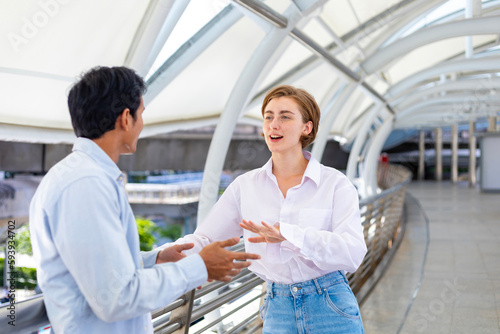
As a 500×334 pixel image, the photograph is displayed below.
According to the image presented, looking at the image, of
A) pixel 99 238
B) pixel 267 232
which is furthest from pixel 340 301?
pixel 99 238

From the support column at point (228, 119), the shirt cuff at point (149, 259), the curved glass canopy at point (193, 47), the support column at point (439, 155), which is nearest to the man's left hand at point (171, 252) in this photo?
the shirt cuff at point (149, 259)

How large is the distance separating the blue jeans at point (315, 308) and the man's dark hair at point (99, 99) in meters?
1.08

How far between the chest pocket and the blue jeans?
0.23 metres

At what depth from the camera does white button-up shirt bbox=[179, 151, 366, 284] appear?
6.73 feet

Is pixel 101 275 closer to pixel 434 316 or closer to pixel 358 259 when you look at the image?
pixel 358 259

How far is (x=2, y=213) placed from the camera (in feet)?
50.9

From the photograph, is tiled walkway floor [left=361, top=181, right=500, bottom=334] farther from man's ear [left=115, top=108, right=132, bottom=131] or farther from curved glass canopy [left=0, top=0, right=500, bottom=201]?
man's ear [left=115, top=108, right=132, bottom=131]

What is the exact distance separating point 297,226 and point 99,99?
3.00 ft

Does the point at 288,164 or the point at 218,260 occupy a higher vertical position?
the point at 288,164

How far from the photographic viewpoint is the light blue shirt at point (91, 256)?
1.43 m

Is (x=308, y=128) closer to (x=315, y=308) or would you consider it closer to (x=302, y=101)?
(x=302, y=101)

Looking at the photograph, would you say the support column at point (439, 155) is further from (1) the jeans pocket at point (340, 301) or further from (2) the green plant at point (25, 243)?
(1) the jeans pocket at point (340, 301)

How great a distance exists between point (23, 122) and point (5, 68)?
1.69 meters

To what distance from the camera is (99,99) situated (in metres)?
1.63
